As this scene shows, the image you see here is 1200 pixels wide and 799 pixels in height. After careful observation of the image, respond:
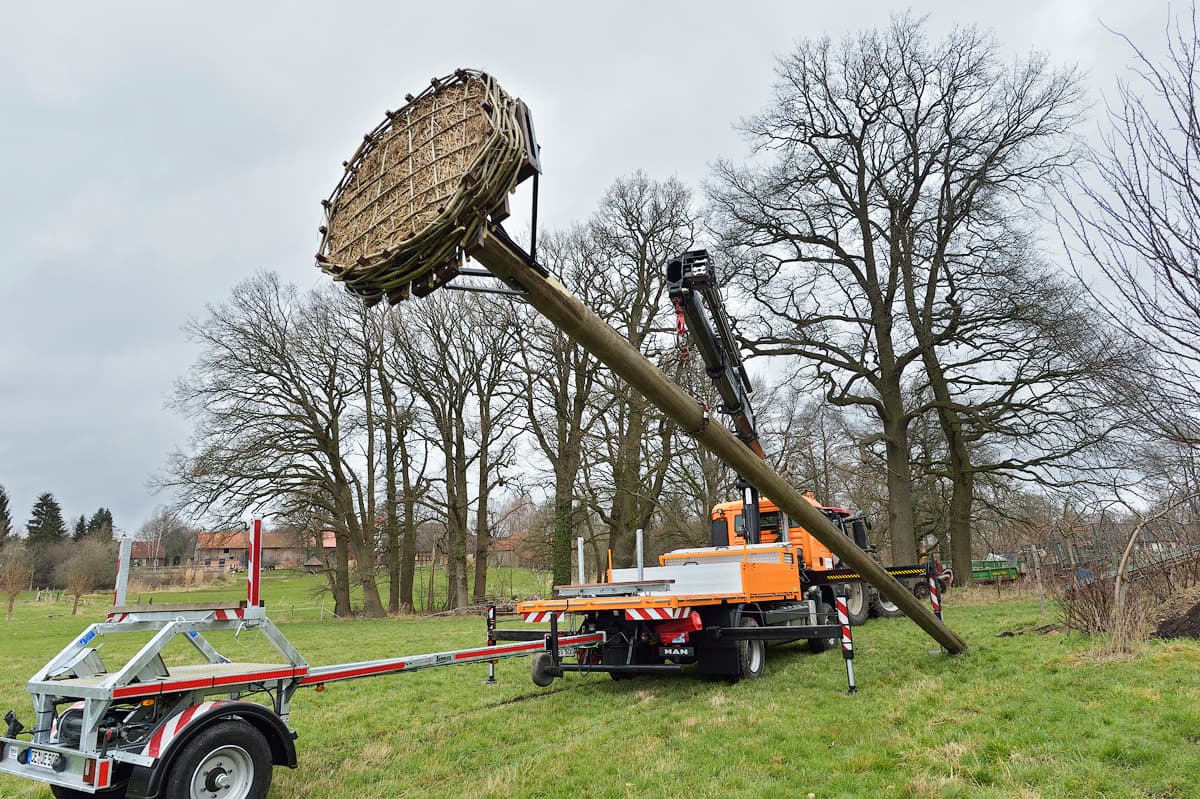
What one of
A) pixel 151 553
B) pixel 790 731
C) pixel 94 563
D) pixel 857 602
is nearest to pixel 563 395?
pixel 857 602

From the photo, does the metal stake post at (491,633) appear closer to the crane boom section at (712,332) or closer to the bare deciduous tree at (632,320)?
the crane boom section at (712,332)

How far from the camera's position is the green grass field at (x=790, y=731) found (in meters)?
5.01

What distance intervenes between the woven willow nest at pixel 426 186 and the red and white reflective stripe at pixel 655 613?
564 centimetres

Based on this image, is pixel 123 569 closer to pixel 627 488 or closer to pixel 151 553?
pixel 627 488

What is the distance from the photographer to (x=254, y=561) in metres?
5.10

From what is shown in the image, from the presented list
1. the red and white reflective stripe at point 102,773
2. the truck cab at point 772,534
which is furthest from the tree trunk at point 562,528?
the red and white reflective stripe at point 102,773

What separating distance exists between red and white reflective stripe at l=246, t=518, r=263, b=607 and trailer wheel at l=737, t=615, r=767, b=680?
5.85 m

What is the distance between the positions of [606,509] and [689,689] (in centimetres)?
1736

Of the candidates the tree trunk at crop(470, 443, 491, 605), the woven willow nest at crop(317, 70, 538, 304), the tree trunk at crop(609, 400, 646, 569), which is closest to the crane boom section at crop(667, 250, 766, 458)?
the woven willow nest at crop(317, 70, 538, 304)

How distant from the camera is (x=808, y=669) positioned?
10.0 m

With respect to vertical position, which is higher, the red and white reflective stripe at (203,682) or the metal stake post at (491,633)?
the red and white reflective stripe at (203,682)

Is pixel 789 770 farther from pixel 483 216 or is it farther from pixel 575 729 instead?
pixel 483 216

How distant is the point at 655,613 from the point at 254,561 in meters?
4.75

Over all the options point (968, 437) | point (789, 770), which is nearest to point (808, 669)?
point (789, 770)
